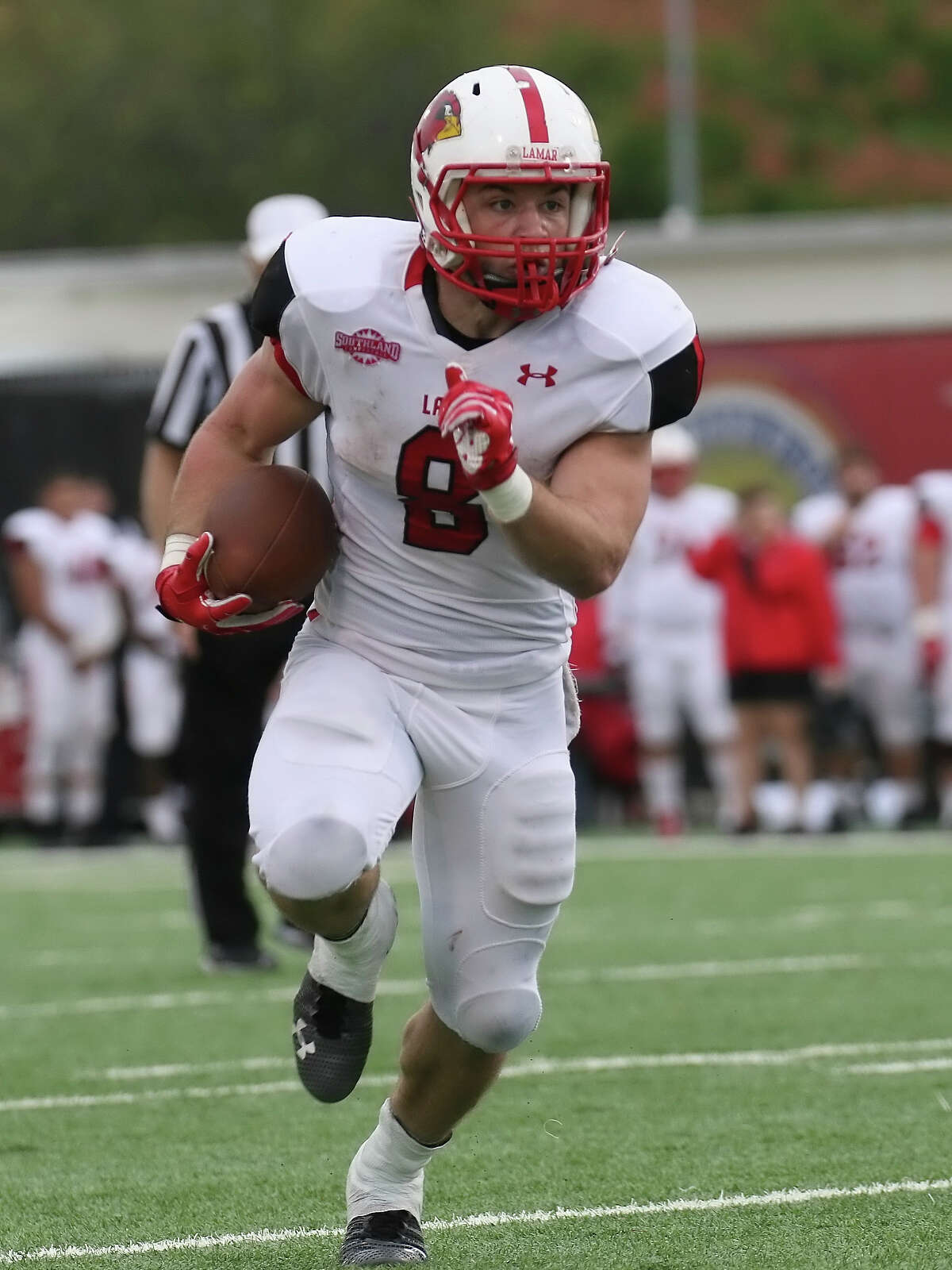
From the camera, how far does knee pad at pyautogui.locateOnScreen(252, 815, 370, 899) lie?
3.06 metres

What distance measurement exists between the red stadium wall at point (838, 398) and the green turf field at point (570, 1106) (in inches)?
183

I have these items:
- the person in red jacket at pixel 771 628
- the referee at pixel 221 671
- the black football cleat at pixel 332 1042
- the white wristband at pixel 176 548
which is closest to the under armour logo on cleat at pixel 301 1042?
the black football cleat at pixel 332 1042

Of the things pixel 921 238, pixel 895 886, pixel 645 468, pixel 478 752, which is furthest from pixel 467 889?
pixel 921 238

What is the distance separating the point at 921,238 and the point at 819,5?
22551mm

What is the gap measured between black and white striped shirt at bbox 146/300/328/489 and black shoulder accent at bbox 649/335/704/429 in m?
2.50

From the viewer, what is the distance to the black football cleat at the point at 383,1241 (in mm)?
3182

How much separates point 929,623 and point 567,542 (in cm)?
749

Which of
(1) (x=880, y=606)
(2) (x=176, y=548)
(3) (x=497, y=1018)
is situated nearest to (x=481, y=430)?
(2) (x=176, y=548)

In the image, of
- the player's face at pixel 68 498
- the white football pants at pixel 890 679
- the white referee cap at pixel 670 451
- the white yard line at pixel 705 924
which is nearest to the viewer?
the white yard line at pixel 705 924

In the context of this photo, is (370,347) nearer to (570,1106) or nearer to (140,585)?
(570,1106)

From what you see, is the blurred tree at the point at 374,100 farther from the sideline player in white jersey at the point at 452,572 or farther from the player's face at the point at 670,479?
the sideline player in white jersey at the point at 452,572

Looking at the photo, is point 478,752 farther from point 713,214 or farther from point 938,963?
point 713,214

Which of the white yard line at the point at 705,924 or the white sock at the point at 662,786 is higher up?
the white yard line at the point at 705,924

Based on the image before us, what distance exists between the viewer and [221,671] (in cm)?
586
